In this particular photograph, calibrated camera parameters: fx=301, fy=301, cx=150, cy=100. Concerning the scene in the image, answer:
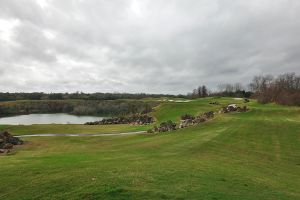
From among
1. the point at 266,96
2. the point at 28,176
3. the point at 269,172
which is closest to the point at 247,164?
the point at 269,172

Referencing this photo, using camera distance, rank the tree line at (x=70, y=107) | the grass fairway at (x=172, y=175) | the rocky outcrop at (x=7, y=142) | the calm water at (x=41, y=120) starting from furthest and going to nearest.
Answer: the tree line at (x=70, y=107), the calm water at (x=41, y=120), the rocky outcrop at (x=7, y=142), the grass fairway at (x=172, y=175)

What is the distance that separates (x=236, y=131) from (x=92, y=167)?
773 inches

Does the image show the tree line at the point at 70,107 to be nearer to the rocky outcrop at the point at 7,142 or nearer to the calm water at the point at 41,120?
the calm water at the point at 41,120

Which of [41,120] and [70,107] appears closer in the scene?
[41,120]

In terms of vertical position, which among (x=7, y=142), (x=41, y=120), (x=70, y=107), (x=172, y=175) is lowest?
(x=41, y=120)

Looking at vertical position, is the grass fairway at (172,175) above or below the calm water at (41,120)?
above

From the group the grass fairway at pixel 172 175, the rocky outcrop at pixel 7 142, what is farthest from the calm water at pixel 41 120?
the grass fairway at pixel 172 175

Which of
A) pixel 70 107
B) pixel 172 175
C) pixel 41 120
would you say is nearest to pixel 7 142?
pixel 172 175

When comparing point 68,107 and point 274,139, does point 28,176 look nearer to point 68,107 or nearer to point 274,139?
point 274,139

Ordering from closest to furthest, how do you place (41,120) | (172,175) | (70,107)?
(172,175)
(41,120)
(70,107)

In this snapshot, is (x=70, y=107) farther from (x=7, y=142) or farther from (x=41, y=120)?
(x=7, y=142)

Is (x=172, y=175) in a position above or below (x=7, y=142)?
above

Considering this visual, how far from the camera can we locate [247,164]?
1836 cm

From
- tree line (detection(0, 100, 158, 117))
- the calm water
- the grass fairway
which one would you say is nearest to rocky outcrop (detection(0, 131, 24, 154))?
the grass fairway
